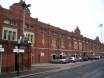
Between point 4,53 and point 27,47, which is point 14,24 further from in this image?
point 4,53

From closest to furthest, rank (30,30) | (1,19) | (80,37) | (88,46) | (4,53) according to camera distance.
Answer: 1. (4,53)
2. (1,19)
3. (30,30)
4. (80,37)
5. (88,46)

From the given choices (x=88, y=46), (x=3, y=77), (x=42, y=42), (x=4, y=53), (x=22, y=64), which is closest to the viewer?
(x=3, y=77)

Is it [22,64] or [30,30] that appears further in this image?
[30,30]

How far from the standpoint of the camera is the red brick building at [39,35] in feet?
117

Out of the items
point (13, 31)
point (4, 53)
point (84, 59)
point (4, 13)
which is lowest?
point (84, 59)

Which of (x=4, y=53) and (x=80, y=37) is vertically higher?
(x=80, y=37)

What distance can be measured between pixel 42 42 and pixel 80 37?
3312 centimetres

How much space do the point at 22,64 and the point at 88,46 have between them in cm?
6712

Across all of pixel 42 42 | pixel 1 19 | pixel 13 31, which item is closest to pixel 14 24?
pixel 13 31

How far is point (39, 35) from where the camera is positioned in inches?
1789

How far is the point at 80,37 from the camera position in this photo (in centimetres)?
7556

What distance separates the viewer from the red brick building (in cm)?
3578

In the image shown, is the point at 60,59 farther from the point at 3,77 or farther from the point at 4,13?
the point at 3,77

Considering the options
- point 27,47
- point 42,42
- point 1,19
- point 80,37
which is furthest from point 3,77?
point 80,37
